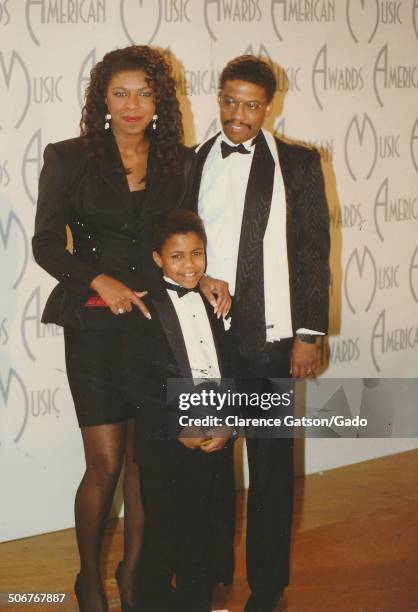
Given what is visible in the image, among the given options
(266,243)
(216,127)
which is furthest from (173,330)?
(216,127)

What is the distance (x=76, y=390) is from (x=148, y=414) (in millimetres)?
172

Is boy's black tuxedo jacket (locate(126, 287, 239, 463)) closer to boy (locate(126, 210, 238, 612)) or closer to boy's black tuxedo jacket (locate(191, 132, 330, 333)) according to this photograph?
boy (locate(126, 210, 238, 612))

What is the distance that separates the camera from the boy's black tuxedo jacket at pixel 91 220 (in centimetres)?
194

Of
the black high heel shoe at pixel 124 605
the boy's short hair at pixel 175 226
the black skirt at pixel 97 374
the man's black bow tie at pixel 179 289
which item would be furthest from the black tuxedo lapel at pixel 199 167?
the black high heel shoe at pixel 124 605

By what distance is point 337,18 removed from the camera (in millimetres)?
2969

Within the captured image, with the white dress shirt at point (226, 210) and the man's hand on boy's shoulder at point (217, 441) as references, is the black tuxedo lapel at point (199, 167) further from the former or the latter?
the man's hand on boy's shoulder at point (217, 441)

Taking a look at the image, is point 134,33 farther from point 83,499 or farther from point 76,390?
point 83,499

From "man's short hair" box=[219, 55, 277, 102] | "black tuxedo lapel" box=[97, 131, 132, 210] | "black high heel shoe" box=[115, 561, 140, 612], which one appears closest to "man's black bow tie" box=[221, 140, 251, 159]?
"man's short hair" box=[219, 55, 277, 102]

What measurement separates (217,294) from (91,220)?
12.0 inches

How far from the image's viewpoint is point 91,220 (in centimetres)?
195

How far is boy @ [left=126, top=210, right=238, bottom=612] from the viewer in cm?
191

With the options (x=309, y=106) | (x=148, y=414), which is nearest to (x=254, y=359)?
(x=148, y=414)

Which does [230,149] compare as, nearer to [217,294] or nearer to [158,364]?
[217,294]

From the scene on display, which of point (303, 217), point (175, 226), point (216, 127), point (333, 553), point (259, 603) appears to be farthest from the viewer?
point (216, 127)
